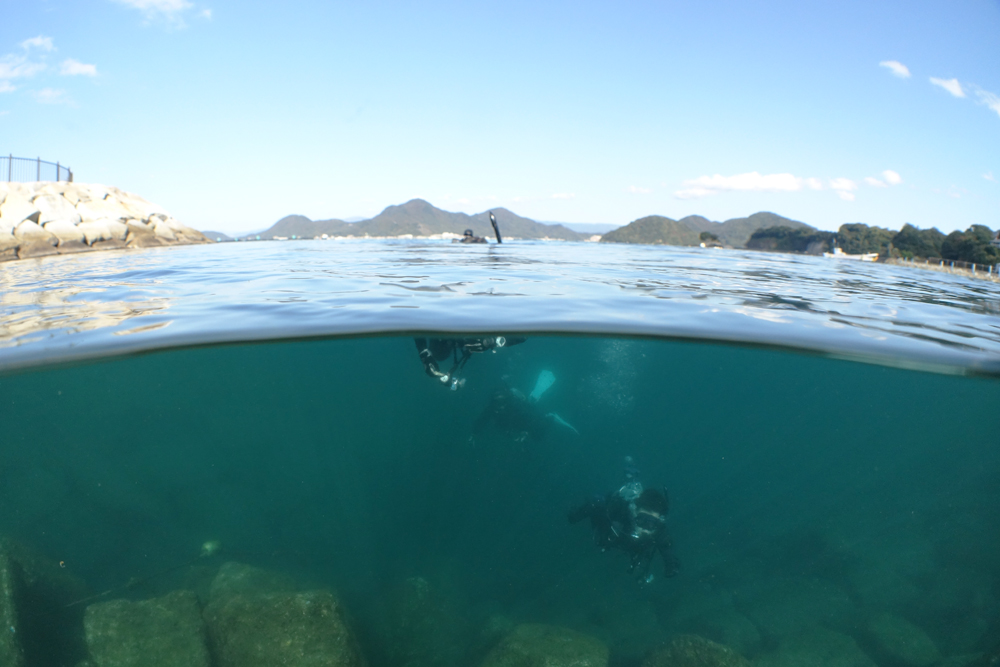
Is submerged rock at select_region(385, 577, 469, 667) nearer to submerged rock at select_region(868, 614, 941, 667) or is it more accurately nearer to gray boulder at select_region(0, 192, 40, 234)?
submerged rock at select_region(868, 614, 941, 667)

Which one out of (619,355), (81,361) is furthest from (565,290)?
(81,361)

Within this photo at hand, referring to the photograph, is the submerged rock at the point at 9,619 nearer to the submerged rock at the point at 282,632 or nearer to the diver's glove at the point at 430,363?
the submerged rock at the point at 282,632

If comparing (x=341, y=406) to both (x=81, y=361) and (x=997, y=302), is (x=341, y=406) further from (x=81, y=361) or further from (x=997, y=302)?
(x=997, y=302)

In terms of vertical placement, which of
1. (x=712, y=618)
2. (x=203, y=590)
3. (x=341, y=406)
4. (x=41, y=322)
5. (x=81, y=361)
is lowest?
(x=712, y=618)

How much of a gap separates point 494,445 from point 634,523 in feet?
13.3

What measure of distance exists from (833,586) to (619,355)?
227 inches

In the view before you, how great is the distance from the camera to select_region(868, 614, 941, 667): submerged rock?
289 inches

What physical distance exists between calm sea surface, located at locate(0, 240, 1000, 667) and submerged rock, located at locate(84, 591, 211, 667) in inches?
36.8

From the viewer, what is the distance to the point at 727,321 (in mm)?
7945

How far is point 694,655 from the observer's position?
20.7 feet

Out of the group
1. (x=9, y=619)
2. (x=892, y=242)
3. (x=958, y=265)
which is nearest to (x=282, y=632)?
(x=9, y=619)

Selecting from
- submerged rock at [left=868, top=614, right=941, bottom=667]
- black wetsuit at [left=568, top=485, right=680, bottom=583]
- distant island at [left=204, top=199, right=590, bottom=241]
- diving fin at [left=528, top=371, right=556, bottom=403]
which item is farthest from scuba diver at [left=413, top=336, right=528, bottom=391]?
distant island at [left=204, top=199, right=590, bottom=241]

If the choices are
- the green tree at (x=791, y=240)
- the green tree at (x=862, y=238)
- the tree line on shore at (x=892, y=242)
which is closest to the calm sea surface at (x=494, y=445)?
the tree line on shore at (x=892, y=242)

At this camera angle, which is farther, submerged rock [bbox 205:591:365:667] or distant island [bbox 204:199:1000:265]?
distant island [bbox 204:199:1000:265]
